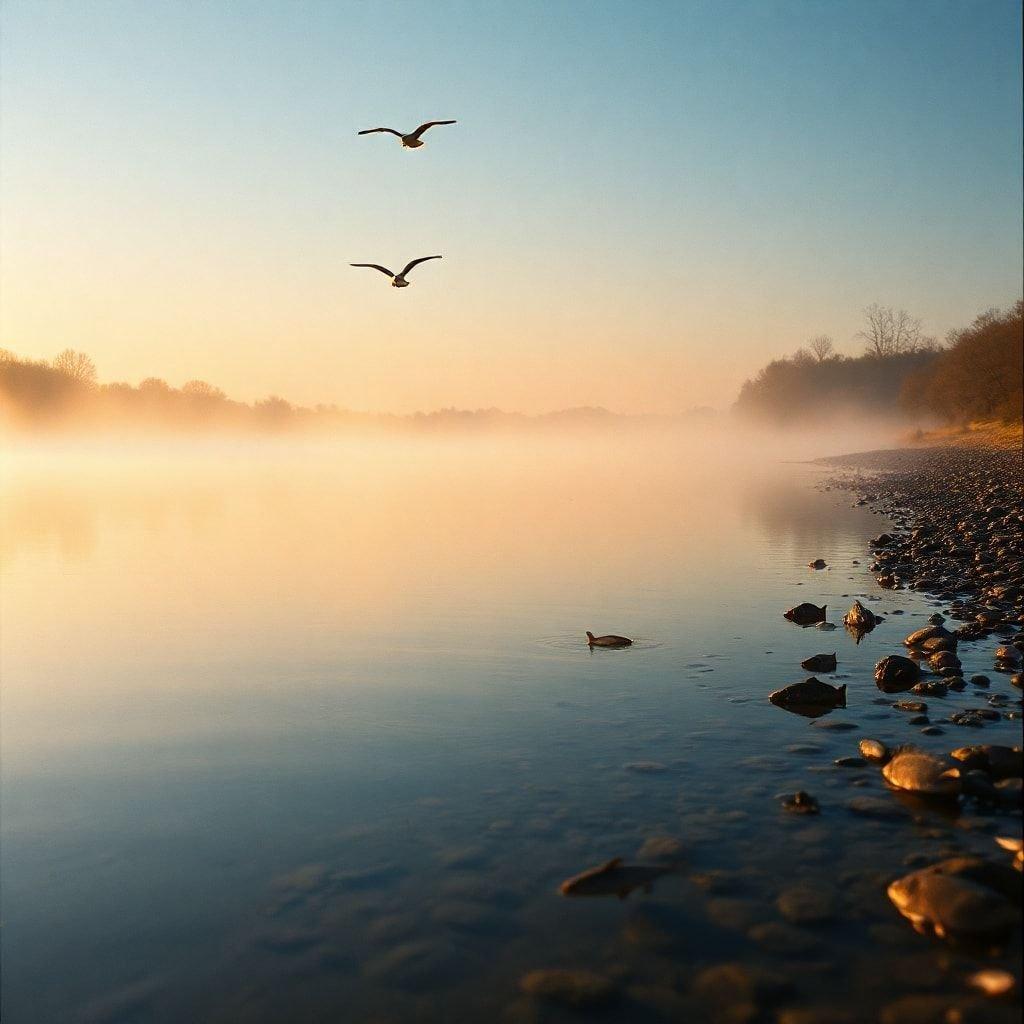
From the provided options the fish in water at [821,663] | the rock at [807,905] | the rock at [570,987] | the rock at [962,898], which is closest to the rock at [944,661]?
the fish in water at [821,663]

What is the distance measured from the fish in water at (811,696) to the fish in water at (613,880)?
197 inches

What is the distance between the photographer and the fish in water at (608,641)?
16.2 meters

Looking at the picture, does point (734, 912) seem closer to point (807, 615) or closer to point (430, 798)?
point (430, 798)

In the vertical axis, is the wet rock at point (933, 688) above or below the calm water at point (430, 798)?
above

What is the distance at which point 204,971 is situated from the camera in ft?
22.1

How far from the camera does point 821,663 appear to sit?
13.8m

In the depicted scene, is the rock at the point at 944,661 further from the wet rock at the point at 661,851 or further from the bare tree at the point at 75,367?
the bare tree at the point at 75,367

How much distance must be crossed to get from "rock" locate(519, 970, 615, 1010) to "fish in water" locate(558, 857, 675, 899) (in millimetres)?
1130

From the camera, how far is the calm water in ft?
21.2

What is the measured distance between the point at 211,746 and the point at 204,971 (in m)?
5.58

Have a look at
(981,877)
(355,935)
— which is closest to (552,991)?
(355,935)

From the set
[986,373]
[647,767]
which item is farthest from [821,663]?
[986,373]

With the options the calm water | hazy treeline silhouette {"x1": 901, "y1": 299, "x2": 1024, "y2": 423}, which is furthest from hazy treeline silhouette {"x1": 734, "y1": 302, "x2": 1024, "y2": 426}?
the calm water

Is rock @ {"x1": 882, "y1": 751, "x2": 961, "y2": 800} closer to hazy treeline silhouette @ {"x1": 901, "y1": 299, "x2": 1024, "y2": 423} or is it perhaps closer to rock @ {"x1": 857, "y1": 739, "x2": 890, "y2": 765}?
rock @ {"x1": 857, "y1": 739, "x2": 890, "y2": 765}
